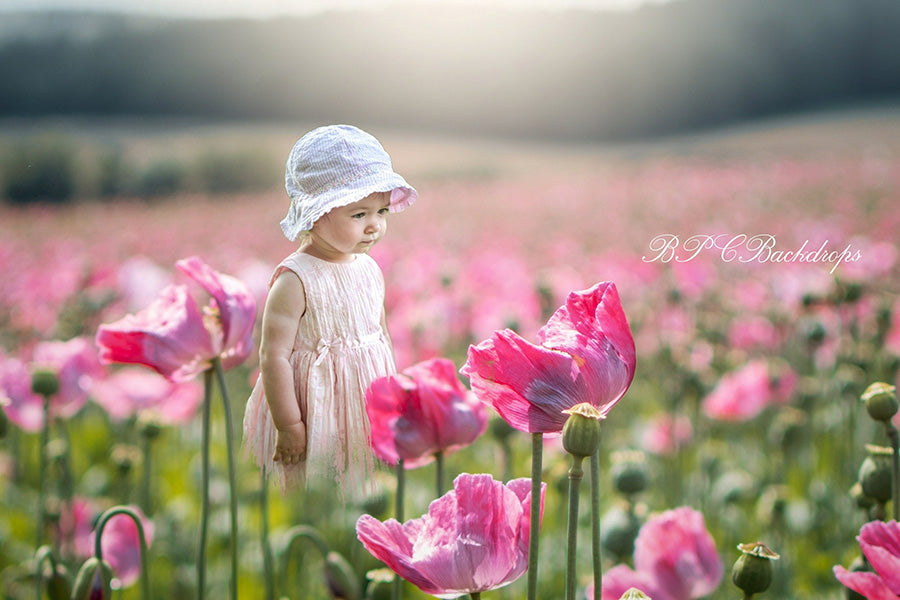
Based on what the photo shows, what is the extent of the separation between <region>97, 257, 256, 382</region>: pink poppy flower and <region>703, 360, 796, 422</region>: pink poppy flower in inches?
43.9

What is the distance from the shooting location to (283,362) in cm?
46

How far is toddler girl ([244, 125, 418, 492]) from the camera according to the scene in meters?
0.47

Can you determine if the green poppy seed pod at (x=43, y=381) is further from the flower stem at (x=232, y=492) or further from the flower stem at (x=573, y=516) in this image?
the flower stem at (x=573, y=516)

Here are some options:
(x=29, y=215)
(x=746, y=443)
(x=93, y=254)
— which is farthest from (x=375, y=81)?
(x=29, y=215)

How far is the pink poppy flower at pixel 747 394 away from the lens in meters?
1.45

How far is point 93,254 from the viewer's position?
2367 millimetres

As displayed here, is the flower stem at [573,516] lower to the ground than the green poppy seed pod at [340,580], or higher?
higher

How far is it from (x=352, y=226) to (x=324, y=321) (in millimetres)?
59

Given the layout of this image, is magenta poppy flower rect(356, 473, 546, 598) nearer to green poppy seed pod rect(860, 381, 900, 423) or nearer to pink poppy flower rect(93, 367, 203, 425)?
green poppy seed pod rect(860, 381, 900, 423)

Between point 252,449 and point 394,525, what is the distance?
0.10 metres

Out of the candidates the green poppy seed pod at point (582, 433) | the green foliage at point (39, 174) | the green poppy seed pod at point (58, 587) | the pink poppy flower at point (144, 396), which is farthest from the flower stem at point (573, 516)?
the green foliage at point (39, 174)

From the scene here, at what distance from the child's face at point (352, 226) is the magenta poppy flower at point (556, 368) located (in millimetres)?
99

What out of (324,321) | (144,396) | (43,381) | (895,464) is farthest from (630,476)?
(144,396)

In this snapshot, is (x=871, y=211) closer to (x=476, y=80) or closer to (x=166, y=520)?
(x=476, y=80)
